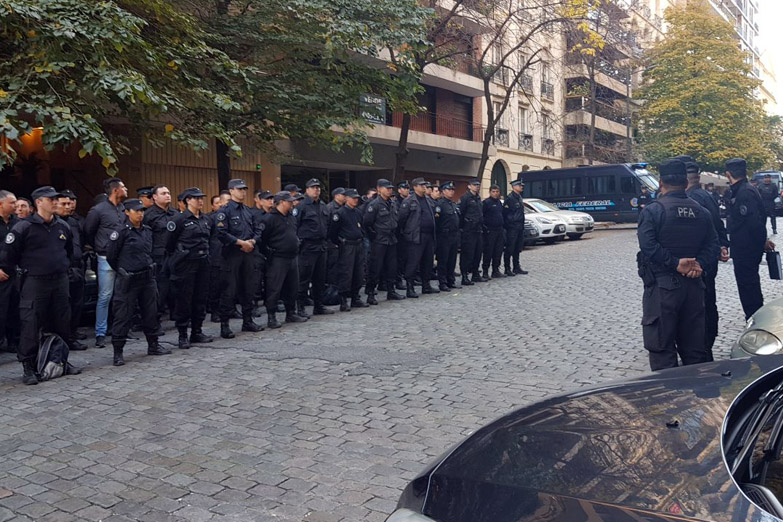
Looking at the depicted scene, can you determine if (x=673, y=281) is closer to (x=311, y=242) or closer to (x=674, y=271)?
A: (x=674, y=271)

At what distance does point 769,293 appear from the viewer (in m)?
11.3

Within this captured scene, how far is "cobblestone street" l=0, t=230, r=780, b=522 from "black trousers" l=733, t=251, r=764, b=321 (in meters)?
0.51

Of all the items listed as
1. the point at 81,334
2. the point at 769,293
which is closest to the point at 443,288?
the point at 769,293

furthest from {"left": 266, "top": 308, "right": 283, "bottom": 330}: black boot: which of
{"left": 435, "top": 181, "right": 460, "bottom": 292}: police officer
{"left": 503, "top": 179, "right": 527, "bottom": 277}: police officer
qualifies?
{"left": 503, "top": 179, "right": 527, "bottom": 277}: police officer

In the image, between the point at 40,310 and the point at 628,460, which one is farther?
the point at 40,310

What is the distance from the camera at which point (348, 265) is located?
1110 centimetres

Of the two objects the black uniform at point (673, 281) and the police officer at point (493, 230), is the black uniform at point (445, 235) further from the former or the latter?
the black uniform at point (673, 281)

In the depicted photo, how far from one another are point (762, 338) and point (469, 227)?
29.6 feet

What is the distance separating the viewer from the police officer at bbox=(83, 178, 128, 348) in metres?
8.82

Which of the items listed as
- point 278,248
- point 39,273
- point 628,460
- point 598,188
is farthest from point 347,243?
point 598,188

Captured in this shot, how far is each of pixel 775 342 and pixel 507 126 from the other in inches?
1253

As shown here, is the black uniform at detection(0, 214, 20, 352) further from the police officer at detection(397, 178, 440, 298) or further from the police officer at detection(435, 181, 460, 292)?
the police officer at detection(435, 181, 460, 292)

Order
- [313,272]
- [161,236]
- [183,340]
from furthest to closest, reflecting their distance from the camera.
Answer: [313,272] → [161,236] → [183,340]

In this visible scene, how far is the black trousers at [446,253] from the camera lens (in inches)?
523
